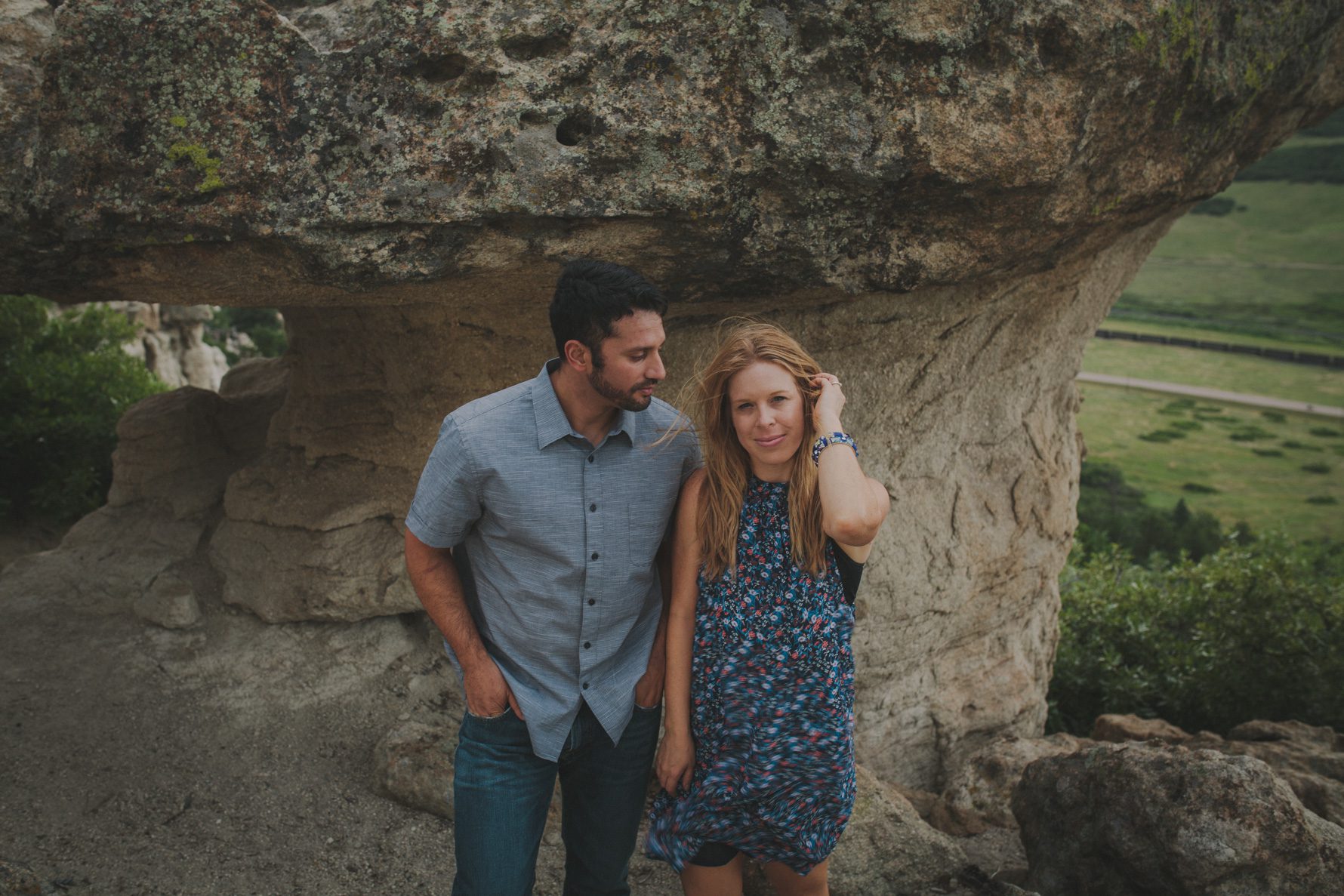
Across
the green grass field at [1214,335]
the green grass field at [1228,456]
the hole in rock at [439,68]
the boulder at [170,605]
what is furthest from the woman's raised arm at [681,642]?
the green grass field at [1214,335]

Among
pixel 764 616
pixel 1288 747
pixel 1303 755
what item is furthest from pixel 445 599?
pixel 1288 747

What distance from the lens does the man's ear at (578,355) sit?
2.70 m

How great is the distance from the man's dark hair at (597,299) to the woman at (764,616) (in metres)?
0.32

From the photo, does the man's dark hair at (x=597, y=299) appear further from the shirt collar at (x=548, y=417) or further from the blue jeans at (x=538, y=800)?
the blue jeans at (x=538, y=800)

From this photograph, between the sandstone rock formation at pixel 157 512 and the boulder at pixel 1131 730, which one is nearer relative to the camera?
the sandstone rock formation at pixel 157 512

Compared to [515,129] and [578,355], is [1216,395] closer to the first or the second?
[515,129]

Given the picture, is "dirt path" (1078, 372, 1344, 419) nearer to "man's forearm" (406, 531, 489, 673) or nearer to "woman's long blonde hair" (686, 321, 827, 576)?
"woman's long blonde hair" (686, 321, 827, 576)

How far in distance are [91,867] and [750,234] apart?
11.1 feet

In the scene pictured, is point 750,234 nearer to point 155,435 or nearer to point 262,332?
point 155,435

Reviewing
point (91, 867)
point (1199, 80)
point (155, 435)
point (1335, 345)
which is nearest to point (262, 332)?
point (155, 435)

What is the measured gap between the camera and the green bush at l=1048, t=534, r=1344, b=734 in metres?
7.30

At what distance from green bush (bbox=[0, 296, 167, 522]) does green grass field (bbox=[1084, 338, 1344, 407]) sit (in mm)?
21197

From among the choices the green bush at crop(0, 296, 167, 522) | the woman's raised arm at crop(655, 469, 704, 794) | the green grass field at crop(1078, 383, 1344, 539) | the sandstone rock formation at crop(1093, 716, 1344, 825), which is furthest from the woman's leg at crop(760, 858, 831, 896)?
the green grass field at crop(1078, 383, 1344, 539)

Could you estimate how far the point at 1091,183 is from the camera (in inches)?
159
